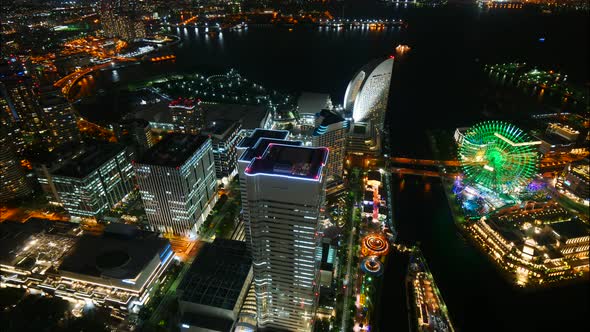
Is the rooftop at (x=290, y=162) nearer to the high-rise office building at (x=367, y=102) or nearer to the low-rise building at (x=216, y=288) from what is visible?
the low-rise building at (x=216, y=288)

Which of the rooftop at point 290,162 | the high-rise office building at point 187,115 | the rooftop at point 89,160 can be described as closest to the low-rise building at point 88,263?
the rooftop at point 89,160

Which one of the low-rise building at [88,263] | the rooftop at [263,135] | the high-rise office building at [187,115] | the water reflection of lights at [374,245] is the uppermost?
the rooftop at [263,135]

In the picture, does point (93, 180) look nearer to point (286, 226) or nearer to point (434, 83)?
point (286, 226)

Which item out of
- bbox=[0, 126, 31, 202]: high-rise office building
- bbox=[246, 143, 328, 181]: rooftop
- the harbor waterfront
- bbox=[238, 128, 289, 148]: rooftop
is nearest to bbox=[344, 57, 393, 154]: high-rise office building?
the harbor waterfront

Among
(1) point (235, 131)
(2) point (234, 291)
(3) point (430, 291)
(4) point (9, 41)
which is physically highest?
(4) point (9, 41)

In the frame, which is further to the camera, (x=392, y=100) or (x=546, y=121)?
(x=392, y=100)


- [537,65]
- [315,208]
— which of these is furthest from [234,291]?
[537,65]

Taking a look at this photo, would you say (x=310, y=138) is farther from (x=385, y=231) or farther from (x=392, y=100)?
(x=392, y=100)
